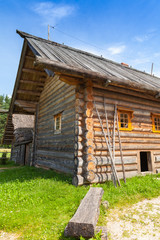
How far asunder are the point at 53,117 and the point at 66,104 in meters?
1.60

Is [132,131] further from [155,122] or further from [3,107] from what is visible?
[3,107]

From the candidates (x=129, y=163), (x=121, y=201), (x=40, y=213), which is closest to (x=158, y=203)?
(x=121, y=201)

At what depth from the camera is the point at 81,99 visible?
5.86 metres

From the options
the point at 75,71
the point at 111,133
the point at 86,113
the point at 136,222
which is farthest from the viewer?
the point at 111,133

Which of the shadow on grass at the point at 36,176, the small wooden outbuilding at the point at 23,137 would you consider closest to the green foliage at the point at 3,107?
the small wooden outbuilding at the point at 23,137

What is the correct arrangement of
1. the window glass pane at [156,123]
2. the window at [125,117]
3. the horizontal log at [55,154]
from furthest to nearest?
1. the window glass pane at [156,123]
2. the window at [125,117]
3. the horizontal log at [55,154]

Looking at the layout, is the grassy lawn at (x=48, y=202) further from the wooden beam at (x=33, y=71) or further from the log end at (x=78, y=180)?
the wooden beam at (x=33, y=71)

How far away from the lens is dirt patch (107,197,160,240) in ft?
9.27

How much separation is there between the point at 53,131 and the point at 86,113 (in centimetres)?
296

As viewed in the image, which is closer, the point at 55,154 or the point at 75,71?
the point at 75,71

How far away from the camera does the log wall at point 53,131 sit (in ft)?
20.9

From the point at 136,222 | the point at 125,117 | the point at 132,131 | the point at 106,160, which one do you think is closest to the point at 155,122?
the point at 132,131

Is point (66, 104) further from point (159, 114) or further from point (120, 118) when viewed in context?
point (159, 114)

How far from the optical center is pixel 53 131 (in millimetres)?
8055
